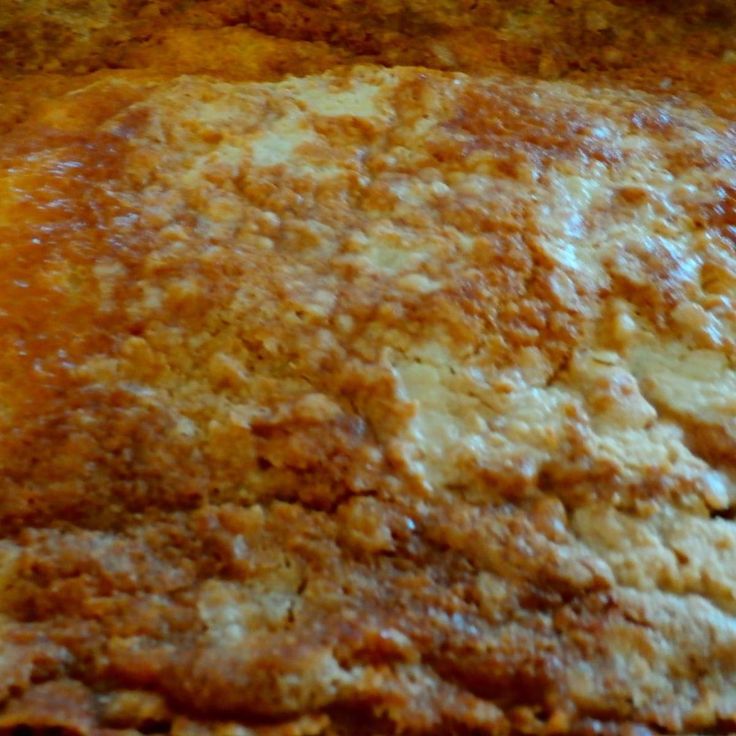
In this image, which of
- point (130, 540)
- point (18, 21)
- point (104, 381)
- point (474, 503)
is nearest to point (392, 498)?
point (474, 503)

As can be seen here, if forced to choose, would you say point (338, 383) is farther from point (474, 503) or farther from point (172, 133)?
point (172, 133)

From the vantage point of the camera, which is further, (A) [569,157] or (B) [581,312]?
(A) [569,157]

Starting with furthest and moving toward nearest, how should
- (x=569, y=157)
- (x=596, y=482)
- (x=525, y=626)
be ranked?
(x=569, y=157), (x=596, y=482), (x=525, y=626)

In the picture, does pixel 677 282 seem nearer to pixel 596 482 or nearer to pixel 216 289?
pixel 596 482

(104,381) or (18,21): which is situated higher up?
(18,21)

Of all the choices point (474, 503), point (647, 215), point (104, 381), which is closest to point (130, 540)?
point (104, 381)

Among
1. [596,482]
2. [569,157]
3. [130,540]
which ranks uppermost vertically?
[569,157]

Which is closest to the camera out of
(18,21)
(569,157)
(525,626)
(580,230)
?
(525,626)
